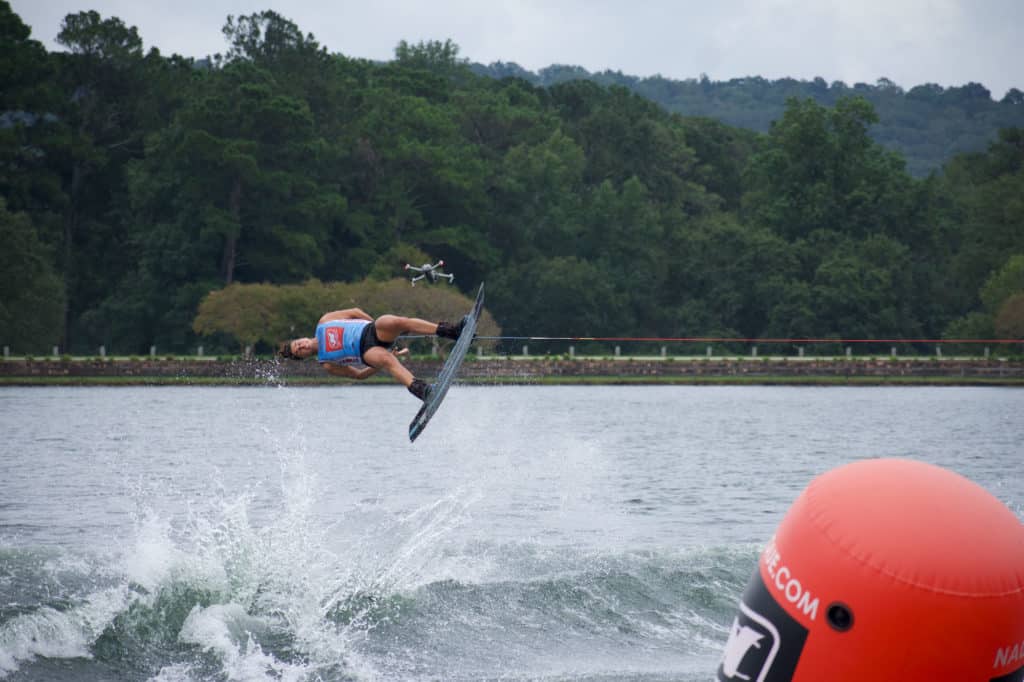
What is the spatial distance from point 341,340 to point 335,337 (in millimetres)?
57

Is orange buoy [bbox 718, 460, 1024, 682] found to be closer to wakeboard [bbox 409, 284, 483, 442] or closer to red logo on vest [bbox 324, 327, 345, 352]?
wakeboard [bbox 409, 284, 483, 442]

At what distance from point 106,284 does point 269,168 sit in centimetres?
990

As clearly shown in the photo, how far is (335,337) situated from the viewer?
10570 millimetres

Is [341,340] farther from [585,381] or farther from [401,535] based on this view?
[585,381]

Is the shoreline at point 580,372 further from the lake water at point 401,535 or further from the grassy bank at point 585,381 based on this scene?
the lake water at point 401,535

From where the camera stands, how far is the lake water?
9.80m

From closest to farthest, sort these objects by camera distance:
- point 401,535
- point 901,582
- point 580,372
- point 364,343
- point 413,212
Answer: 1. point 901,582
2. point 364,343
3. point 401,535
4. point 580,372
5. point 413,212

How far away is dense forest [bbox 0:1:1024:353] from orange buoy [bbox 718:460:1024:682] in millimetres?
46335

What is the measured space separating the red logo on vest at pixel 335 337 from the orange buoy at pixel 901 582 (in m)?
6.66

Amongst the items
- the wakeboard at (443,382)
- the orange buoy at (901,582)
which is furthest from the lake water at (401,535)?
the orange buoy at (901,582)

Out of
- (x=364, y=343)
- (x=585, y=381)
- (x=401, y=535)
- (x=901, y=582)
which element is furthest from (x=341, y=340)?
(x=585, y=381)

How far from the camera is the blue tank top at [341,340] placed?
1054 cm

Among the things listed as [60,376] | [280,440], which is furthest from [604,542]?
[60,376]

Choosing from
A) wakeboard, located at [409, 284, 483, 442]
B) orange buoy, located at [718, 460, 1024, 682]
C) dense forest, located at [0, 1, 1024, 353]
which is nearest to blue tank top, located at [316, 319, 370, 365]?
wakeboard, located at [409, 284, 483, 442]
